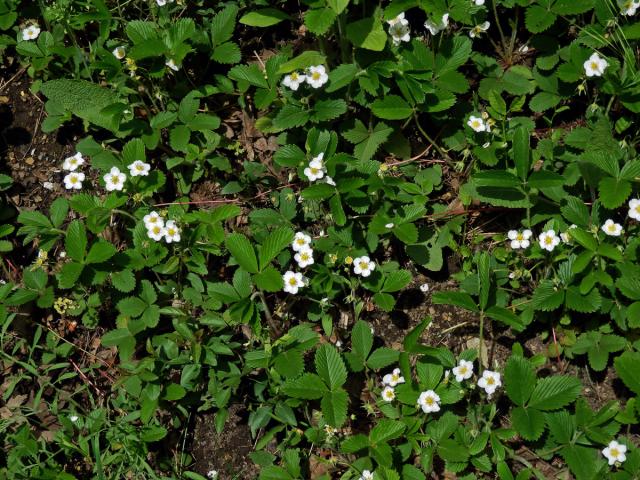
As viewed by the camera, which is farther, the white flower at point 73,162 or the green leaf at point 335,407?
the white flower at point 73,162

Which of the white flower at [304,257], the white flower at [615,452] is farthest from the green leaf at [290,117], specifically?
the white flower at [615,452]

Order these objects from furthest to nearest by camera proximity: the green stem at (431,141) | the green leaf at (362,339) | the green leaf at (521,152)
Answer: the green stem at (431,141), the green leaf at (362,339), the green leaf at (521,152)

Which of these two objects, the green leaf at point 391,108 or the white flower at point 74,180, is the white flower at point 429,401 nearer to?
the green leaf at point 391,108

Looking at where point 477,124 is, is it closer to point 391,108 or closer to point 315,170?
point 391,108

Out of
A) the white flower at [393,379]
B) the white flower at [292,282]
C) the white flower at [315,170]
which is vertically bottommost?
the white flower at [393,379]

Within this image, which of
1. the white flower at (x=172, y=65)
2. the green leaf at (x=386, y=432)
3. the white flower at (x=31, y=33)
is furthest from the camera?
the white flower at (x=31, y=33)

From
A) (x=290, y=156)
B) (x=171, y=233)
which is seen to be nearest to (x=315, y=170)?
(x=290, y=156)

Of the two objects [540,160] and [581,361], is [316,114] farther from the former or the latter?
[581,361]
